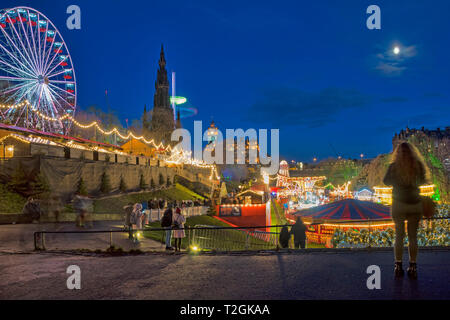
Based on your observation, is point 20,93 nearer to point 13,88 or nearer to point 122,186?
point 13,88

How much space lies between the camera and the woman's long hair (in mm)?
4539

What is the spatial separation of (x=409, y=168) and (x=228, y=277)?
3.16 metres

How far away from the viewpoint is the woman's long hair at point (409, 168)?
4539 millimetres

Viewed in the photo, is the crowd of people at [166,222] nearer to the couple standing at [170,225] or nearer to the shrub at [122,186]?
the couple standing at [170,225]

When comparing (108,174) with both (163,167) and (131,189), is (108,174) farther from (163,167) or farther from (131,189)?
(163,167)

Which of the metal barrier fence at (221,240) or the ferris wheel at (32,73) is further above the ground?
the ferris wheel at (32,73)

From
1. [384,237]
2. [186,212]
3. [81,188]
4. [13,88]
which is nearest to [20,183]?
[81,188]

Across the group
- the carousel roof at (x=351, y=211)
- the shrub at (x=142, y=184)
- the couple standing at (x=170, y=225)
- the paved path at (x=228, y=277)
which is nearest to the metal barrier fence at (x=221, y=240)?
the couple standing at (x=170, y=225)

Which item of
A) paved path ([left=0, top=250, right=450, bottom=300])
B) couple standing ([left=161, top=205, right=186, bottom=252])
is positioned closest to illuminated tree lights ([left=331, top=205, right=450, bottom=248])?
couple standing ([left=161, top=205, right=186, bottom=252])

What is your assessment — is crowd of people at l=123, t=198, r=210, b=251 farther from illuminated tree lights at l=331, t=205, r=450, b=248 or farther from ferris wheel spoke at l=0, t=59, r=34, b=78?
ferris wheel spoke at l=0, t=59, r=34, b=78

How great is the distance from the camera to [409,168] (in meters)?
4.55

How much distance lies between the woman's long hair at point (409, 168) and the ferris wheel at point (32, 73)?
35.1 meters

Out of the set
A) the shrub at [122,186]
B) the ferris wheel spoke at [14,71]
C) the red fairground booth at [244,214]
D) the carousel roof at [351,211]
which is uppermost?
the ferris wheel spoke at [14,71]
